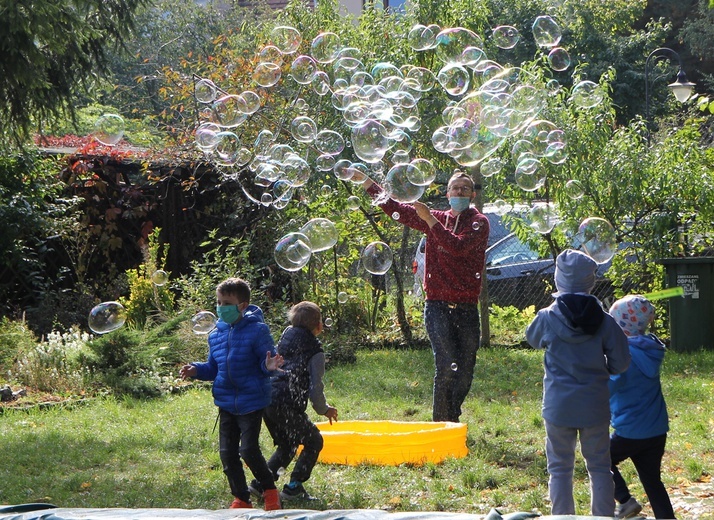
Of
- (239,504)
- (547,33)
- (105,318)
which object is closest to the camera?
(239,504)

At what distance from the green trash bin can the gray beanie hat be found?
5.83 m

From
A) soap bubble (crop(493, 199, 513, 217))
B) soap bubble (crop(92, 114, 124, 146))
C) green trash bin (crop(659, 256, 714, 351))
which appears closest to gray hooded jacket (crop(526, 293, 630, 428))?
soap bubble (crop(92, 114, 124, 146))

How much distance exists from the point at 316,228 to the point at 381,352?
148 inches

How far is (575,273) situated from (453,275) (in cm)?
159

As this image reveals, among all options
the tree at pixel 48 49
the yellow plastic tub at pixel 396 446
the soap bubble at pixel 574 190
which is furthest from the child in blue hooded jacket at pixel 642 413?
the tree at pixel 48 49

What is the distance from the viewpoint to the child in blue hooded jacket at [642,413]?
4.65m

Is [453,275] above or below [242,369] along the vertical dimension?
above

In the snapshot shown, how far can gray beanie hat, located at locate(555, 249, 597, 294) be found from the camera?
458 cm

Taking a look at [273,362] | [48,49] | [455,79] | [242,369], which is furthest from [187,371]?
[48,49]

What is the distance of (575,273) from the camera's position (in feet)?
15.0

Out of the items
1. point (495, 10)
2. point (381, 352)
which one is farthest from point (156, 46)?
point (381, 352)

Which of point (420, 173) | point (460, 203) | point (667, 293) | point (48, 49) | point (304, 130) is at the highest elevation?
point (48, 49)

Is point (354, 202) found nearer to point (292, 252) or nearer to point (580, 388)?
point (292, 252)

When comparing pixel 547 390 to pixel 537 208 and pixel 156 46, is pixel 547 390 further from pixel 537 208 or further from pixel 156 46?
pixel 156 46
